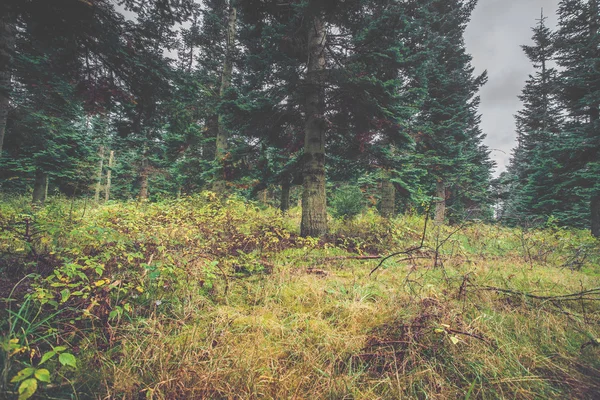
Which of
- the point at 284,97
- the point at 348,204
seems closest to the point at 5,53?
the point at 284,97

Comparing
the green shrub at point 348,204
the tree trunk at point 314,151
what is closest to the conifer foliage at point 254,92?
the tree trunk at point 314,151


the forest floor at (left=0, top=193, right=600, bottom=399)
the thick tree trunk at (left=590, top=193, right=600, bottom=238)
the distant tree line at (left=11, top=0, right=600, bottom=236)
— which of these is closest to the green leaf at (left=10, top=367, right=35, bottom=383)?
the forest floor at (left=0, top=193, right=600, bottom=399)

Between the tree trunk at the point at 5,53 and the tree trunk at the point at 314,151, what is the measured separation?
5.40 meters

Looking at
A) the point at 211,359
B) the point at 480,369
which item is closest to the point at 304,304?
the point at 211,359

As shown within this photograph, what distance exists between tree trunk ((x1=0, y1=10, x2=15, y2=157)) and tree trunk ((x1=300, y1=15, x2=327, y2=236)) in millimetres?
5405

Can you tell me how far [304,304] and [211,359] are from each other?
1.21 meters

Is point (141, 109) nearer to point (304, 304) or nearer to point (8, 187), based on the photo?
point (304, 304)

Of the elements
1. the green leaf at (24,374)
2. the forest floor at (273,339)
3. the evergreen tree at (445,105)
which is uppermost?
the evergreen tree at (445,105)

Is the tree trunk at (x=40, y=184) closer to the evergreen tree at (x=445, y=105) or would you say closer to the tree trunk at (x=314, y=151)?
the tree trunk at (x=314, y=151)

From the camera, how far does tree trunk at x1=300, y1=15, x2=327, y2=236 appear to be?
6078 millimetres

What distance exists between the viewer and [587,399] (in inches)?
56.8

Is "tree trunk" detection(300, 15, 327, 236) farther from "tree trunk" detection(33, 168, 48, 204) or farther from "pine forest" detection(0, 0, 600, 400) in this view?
"tree trunk" detection(33, 168, 48, 204)

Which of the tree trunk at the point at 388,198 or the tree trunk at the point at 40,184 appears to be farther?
the tree trunk at the point at 40,184

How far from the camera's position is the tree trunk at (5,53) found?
11.2ft
